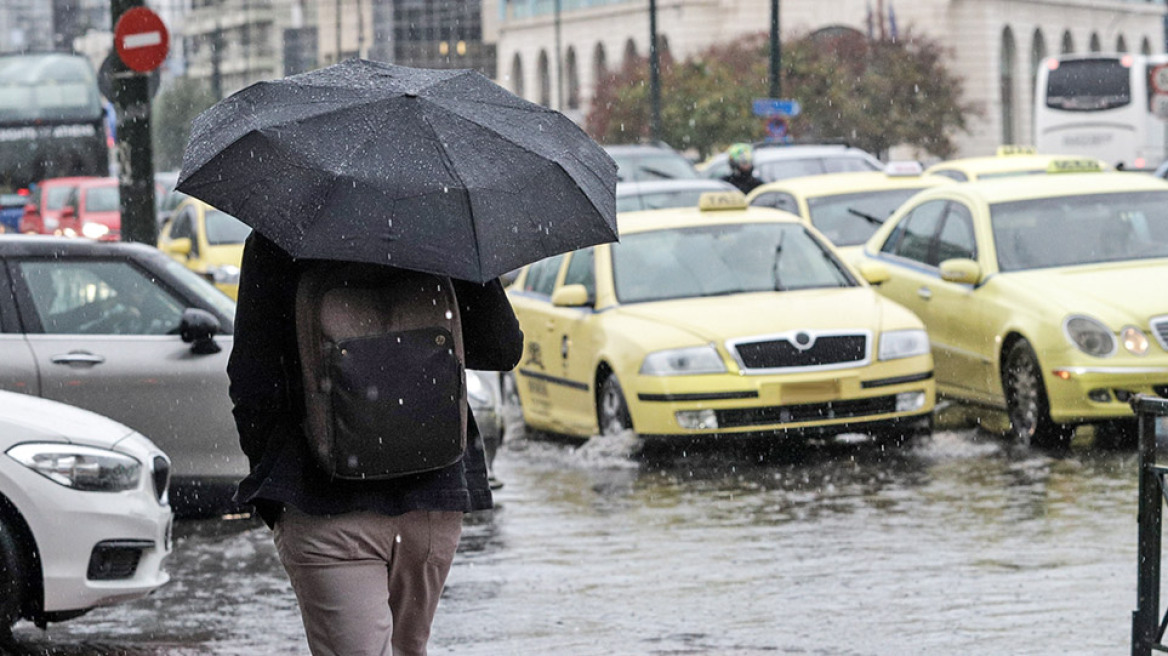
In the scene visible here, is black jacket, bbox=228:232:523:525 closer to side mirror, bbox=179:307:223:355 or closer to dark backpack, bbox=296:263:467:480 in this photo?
dark backpack, bbox=296:263:467:480

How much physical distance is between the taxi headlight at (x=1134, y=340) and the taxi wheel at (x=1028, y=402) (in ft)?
1.61

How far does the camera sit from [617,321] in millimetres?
11719

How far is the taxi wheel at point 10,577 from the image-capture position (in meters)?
6.74

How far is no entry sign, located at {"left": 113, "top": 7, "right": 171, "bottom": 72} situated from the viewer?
13531 mm

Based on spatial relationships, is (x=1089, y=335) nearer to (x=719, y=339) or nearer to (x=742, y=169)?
(x=719, y=339)

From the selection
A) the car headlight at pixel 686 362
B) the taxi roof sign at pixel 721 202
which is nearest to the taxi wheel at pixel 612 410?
the car headlight at pixel 686 362

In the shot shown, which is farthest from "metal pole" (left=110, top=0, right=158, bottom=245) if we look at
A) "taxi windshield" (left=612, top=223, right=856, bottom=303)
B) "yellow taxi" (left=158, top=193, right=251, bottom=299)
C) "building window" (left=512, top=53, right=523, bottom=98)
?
"building window" (left=512, top=53, right=523, bottom=98)

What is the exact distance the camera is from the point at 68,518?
682cm

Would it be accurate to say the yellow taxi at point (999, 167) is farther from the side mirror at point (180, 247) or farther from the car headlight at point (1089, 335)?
the side mirror at point (180, 247)

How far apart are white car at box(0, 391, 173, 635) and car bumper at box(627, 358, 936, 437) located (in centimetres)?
445

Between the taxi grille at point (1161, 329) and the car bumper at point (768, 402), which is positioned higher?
the taxi grille at point (1161, 329)

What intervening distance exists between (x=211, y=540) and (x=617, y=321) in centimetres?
315

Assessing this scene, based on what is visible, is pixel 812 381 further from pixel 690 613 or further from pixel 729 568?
pixel 690 613

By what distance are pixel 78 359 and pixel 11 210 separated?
34.4m
